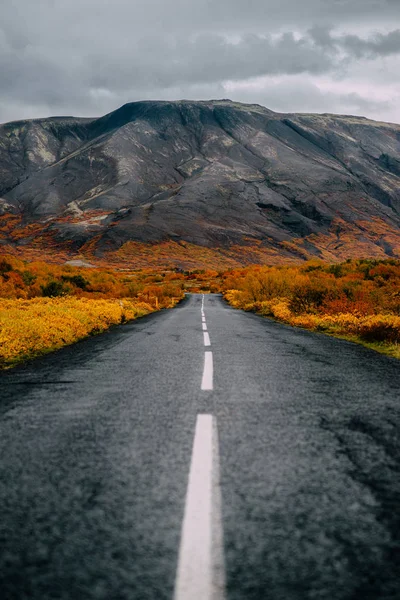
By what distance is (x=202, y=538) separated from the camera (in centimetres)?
257

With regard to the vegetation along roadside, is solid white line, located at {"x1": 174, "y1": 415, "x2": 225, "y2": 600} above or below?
above

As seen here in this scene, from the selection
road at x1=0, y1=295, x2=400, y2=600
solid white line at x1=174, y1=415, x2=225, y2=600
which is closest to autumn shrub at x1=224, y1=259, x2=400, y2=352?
road at x1=0, y1=295, x2=400, y2=600

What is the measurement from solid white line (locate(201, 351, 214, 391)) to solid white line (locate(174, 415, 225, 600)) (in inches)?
109

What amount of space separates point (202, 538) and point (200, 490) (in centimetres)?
63

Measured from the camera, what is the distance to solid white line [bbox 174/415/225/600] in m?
2.17

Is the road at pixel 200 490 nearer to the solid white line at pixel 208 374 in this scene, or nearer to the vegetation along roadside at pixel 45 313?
the solid white line at pixel 208 374

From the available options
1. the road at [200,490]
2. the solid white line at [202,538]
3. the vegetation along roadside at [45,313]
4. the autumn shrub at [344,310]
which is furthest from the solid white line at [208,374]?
the autumn shrub at [344,310]

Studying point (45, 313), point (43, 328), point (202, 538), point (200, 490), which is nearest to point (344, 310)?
point (45, 313)

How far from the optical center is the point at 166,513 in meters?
2.88

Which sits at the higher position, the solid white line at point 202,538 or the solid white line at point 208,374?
the solid white line at point 202,538

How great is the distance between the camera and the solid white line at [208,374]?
6.69 m

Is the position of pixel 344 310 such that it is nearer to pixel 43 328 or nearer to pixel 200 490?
pixel 43 328

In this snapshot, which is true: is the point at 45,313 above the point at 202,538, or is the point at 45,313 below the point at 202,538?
below

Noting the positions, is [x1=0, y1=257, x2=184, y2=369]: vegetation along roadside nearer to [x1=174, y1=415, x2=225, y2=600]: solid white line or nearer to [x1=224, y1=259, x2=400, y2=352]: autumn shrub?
[x1=174, y1=415, x2=225, y2=600]: solid white line
